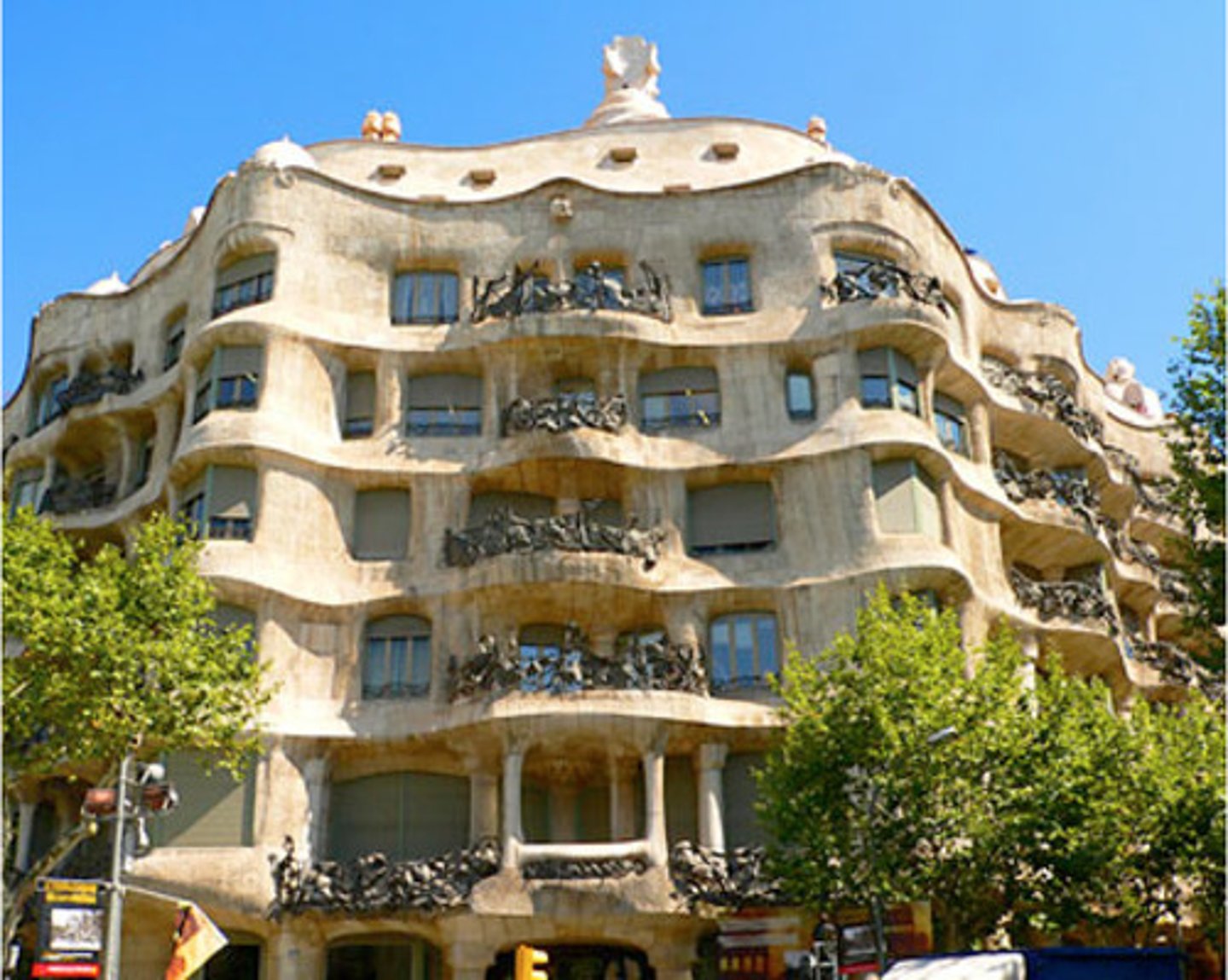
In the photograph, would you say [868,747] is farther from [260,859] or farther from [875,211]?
[875,211]

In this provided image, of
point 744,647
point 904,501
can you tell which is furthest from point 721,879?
point 904,501

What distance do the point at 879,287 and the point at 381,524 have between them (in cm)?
1313

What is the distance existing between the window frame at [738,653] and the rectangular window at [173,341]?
1597 centimetres

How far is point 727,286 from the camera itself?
36.2 metres

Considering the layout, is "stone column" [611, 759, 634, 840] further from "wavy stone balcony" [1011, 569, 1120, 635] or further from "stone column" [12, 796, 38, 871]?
"stone column" [12, 796, 38, 871]

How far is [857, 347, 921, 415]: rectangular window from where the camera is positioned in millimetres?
33656

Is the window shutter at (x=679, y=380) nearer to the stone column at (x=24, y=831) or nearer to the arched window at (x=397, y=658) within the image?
the arched window at (x=397, y=658)

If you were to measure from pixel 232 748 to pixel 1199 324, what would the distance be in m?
19.0

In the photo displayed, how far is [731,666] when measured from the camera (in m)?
31.9

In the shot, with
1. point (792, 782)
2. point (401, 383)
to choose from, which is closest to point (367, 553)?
point (401, 383)

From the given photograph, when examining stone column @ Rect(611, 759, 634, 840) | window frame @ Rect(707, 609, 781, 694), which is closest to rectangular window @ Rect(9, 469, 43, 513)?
stone column @ Rect(611, 759, 634, 840)

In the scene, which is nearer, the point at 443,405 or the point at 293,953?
the point at 293,953

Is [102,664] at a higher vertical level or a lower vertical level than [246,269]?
lower

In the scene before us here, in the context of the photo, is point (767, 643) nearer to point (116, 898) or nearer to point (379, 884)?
point (379, 884)
